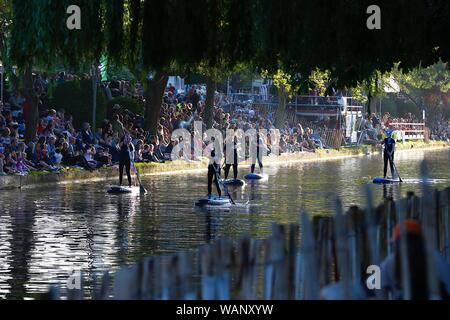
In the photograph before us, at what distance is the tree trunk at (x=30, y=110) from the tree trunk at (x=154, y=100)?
10.5 meters

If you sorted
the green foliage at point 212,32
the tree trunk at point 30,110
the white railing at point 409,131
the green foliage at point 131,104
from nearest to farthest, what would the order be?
the green foliage at point 212,32, the tree trunk at point 30,110, the green foliage at point 131,104, the white railing at point 409,131

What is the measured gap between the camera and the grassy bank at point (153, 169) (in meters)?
36.5

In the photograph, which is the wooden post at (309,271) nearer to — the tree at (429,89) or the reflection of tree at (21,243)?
the reflection of tree at (21,243)

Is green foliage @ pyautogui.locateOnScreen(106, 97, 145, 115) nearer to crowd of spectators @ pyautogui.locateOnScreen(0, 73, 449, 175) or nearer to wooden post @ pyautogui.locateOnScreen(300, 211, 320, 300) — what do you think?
crowd of spectators @ pyautogui.locateOnScreen(0, 73, 449, 175)

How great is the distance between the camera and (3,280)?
1747 centimetres

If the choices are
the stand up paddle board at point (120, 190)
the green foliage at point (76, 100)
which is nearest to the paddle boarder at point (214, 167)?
the stand up paddle board at point (120, 190)

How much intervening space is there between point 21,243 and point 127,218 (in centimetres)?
544

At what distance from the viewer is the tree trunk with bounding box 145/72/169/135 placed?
50.8 m

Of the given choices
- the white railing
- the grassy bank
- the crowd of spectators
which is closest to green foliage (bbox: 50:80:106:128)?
the crowd of spectators

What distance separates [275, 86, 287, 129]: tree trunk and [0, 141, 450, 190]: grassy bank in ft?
12.1

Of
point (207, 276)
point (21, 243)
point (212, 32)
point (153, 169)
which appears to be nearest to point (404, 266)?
point (207, 276)

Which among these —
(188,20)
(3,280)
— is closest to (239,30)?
(188,20)

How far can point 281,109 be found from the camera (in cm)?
7306
